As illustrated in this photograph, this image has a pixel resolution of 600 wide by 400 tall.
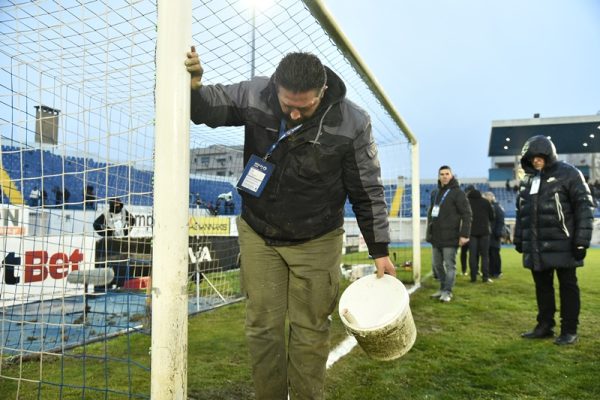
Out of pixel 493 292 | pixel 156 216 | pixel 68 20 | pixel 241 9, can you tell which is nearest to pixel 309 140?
pixel 156 216

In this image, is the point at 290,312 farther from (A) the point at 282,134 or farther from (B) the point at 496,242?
(B) the point at 496,242

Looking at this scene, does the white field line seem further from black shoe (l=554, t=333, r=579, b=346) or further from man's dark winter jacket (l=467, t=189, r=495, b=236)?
man's dark winter jacket (l=467, t=189, r=495, b=236)

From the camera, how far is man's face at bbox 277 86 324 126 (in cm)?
199

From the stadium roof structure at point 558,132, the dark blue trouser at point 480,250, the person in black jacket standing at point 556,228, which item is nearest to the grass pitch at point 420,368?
the person in black jacket standing at point 556,228

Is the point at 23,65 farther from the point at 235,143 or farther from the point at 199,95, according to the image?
the point at 235,143

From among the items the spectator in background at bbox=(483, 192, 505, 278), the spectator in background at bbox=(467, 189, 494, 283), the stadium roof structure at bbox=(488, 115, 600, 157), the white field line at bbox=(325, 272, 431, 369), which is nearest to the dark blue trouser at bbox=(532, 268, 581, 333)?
the white field line at bbox=(325, 272, 431, 369)

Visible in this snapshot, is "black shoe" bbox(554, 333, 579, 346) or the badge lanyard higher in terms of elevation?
the badge lanyard

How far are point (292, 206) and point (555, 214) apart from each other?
275cm

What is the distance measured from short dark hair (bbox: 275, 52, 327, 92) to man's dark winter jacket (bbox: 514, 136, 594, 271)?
2.76 m

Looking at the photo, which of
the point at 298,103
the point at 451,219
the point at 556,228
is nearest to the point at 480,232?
the point at 451,219

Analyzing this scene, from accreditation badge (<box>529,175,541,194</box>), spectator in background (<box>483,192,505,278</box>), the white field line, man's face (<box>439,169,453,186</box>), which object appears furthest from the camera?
spectator in background (<box>483,192,505,278</box>)

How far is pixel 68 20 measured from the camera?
2.55 m

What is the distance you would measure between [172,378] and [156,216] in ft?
2.20

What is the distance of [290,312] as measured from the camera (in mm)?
2316
